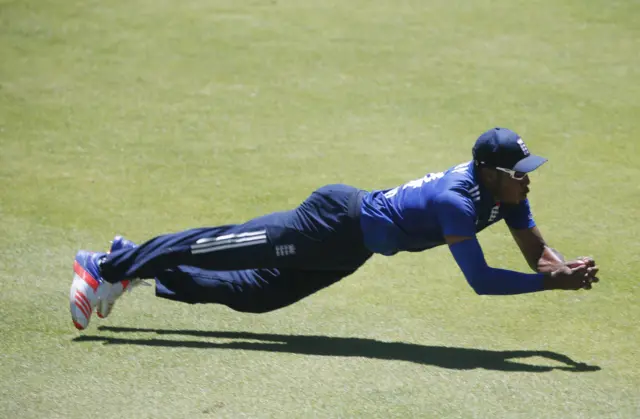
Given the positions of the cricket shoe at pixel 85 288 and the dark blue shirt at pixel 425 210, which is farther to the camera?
the cricket shoe at pixel 85 288

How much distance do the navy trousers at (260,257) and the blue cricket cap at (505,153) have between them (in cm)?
84

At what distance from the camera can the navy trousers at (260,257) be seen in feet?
21.8

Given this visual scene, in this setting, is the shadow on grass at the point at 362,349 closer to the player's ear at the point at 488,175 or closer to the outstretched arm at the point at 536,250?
the outstretched arm at the point at 536,250

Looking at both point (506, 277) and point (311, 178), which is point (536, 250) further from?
point (311, 178)

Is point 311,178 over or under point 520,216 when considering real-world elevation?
over

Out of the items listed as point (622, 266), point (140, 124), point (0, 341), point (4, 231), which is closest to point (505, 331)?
point (622, 266)

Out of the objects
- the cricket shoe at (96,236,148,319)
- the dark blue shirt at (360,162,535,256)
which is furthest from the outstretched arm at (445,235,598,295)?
the cricket shoe at (96,236,148,319)

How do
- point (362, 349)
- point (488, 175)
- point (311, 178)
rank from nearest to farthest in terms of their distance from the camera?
point (488, 175)
point (362, 349)
point (311, 178)

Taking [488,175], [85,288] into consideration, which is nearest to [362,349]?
[488,175]

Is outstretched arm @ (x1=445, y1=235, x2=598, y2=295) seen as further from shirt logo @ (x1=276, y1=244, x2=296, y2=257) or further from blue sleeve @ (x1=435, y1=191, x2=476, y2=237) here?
shirt logo @ (x1=276, y1=244, x2=296, y2=257)

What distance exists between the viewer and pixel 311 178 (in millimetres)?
9570

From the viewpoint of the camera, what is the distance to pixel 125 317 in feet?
23.5

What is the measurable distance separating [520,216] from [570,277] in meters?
0.90

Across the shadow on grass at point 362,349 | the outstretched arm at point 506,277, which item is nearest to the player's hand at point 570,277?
the outstretched arm at point 506,277
